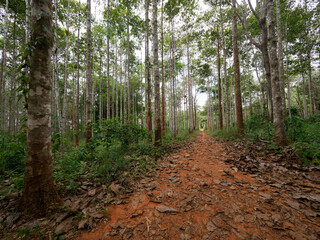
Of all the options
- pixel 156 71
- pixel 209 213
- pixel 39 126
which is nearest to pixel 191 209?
pixel 209 213

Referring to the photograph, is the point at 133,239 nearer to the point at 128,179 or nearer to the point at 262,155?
the point at 128,179

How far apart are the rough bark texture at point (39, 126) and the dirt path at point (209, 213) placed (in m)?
0.98

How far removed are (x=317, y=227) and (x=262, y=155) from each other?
9.58ft

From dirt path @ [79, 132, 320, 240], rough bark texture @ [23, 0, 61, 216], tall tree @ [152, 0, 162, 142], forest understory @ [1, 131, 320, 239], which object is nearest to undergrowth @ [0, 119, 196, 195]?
forest understory @ [1, 131, 320, 239]

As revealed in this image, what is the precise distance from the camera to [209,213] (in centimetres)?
180

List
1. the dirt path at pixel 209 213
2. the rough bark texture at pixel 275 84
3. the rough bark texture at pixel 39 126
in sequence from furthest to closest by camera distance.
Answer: the rough bark texture at pixel 275 84, the rough bark texture at pixel 39 126, the dirt path at pixel 209 213

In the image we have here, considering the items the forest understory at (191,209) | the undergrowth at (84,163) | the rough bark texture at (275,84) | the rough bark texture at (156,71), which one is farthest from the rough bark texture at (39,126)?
the rough bark texture at (275,84)

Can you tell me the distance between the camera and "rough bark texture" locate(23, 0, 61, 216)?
1.84m

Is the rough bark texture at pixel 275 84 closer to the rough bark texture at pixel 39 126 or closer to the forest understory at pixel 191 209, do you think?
the forest understory at pixel 191 209

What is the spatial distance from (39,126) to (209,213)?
2.96 meters

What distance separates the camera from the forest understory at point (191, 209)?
1512 millimetres

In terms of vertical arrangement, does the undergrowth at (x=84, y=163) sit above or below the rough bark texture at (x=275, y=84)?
below

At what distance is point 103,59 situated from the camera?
620 inches

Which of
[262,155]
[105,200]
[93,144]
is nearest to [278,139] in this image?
[262,155]
